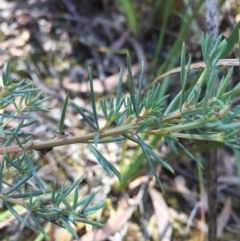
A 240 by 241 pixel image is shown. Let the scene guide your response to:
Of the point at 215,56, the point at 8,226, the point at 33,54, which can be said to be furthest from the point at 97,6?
the point at 215,56

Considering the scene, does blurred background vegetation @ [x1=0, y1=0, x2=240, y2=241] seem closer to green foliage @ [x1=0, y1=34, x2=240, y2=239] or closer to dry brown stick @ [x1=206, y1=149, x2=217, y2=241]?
dry brown stick @ [x1=206, y1=149, x2=217, y2=241]

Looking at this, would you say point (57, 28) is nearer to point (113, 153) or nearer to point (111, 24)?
point (111, 24)

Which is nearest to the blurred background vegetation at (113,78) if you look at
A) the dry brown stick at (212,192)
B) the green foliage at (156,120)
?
the dry brown stick at (212,192)

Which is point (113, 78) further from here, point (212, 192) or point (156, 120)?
point (156, 120)

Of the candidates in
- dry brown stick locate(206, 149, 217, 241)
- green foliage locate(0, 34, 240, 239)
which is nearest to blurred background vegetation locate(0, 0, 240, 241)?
dry brown stick locate(206, 149, 217, 241)

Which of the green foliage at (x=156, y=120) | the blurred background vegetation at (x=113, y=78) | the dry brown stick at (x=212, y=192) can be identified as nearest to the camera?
the green foliage at (x=156, y=120)

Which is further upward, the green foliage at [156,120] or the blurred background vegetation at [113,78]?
the green foliage at [156,120]

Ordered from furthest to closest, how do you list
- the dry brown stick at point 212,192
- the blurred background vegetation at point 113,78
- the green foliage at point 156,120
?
the blurred background vegetation at point 113,78 → the dry brown stick at point 212,192 → the green foliage at point 156,120

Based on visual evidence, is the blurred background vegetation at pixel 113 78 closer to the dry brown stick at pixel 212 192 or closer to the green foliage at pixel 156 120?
the dry brown stick at pixel 212 192

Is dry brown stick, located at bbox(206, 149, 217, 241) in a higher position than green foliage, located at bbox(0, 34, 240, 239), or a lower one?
lower

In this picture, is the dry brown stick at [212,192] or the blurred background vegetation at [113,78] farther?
the blurred background vegetation at [113,78]
